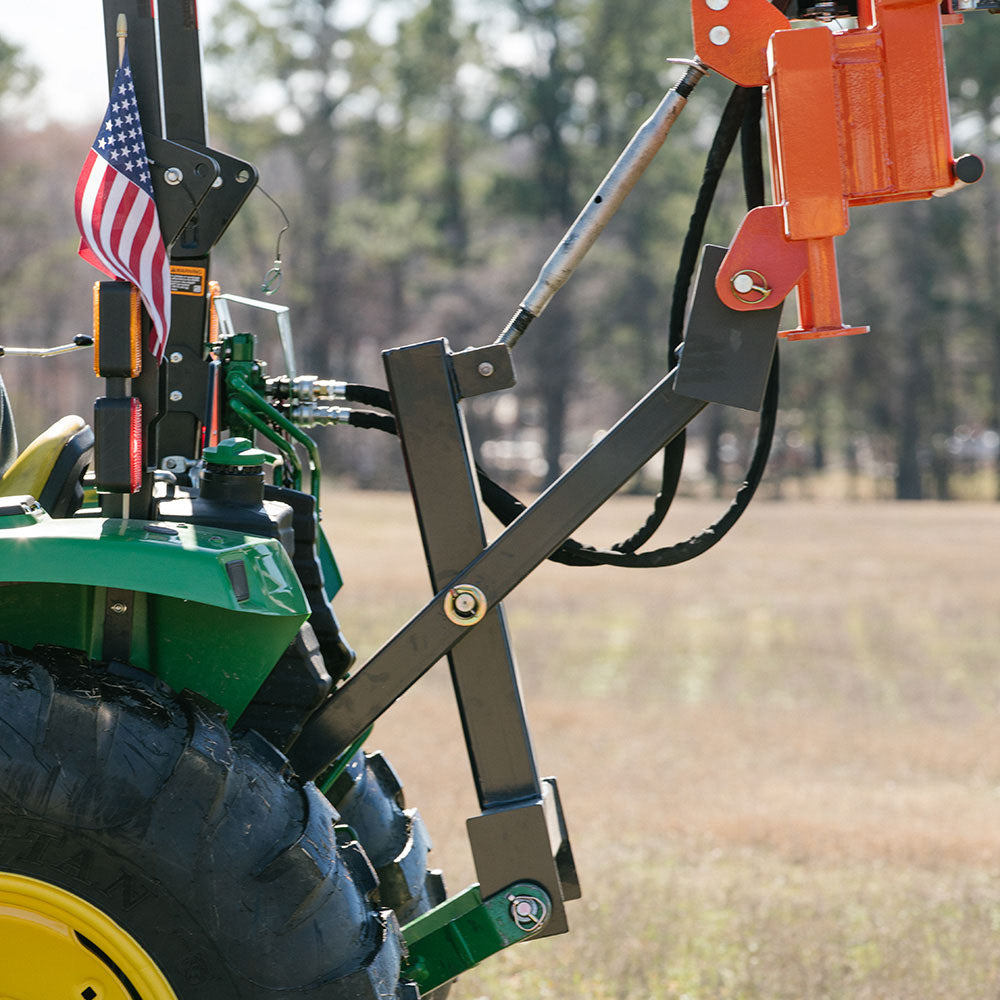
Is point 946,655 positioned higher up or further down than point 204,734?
further down

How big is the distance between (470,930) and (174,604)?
0.84 metres

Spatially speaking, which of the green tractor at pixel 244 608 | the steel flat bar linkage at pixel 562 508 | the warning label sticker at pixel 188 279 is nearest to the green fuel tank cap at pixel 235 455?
the green tractor at pixel 244 608

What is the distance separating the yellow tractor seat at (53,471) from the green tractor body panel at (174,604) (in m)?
0.43

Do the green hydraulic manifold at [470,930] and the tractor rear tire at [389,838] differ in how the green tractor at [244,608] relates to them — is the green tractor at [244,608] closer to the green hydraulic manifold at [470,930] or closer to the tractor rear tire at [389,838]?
the green hydraulic manifold at [470,930]

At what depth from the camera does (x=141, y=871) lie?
7.38 ft

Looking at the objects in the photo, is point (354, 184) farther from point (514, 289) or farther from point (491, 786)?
point (491, 786)

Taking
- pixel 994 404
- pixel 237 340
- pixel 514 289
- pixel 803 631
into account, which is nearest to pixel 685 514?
pixel 803 631

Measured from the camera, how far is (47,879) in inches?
88.9

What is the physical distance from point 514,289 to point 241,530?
124ft

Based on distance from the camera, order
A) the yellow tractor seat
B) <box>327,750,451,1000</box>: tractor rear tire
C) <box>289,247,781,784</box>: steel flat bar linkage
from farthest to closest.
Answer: <box>327,750,451,1000</box>: tractor rear tire < the yellow tractor seat < <box>289,247,781,784</box>: steel flat bar linkage

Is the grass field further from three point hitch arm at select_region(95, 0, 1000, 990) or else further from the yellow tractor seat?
the yellow tractor seat

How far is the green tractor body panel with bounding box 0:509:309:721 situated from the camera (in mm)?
2342

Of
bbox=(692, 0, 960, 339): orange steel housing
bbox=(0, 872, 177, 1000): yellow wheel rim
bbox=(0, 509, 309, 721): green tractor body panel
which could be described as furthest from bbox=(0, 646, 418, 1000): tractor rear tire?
bbox=(692, 0, 960, 339): orange steel housing

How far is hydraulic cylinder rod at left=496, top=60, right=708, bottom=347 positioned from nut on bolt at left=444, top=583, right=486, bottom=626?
50 cm
